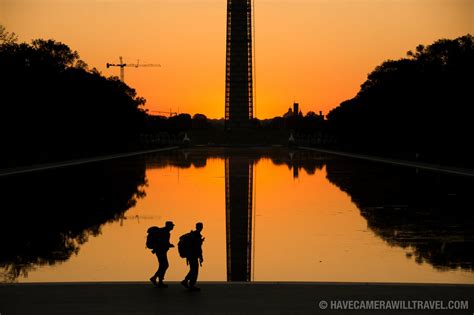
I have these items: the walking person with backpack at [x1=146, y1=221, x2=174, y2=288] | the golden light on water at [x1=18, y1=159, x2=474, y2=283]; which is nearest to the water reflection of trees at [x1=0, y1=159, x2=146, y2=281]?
the golden light on water at [x1=18, y1=159, x2=474, y2=283]

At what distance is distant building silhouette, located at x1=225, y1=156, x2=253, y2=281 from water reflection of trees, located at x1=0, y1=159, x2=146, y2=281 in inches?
150

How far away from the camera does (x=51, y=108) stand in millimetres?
75438

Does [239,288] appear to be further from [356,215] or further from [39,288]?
[356,215]

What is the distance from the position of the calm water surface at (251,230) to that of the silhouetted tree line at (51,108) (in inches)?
1046

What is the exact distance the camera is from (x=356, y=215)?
26531mm

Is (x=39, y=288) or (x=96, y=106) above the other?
(x=96, y=106)

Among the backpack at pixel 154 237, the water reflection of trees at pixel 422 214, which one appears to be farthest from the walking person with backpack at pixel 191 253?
the water reflection of trees at pixel 422 214

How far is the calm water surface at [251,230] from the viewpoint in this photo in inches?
639

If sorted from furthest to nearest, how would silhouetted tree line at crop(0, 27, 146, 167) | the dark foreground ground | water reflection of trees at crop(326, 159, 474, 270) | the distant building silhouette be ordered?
silhouetted tree line at crop(0, 27, 146, 167) → water reflection of trees at crop(326, 159, 474, 270) → the distant building silhouette → the dark foreground ground

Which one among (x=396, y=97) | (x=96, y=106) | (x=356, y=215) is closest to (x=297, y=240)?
(x=356, y=215)

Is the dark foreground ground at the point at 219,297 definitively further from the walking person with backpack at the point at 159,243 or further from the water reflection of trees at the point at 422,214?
the water reflection of trees at the point at 422,214

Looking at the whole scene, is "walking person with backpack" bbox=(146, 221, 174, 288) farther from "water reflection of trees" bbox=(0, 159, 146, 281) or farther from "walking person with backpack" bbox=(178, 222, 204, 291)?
"water reflection of trees" bbox=(0, 159, 146, 281)

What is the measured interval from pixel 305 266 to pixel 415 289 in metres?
4.02

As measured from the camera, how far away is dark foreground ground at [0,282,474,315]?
11711 mm
